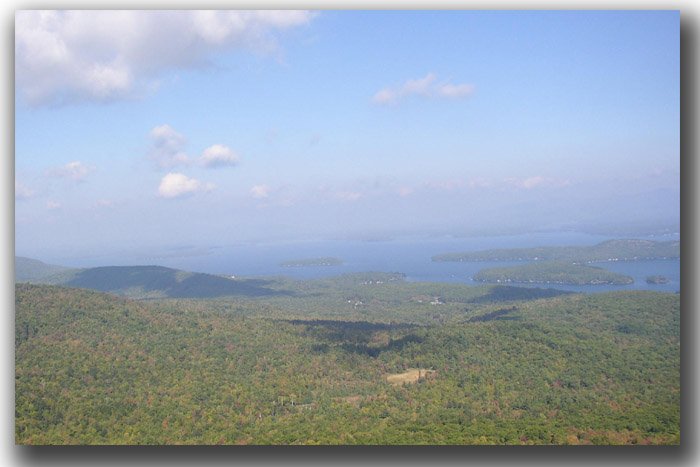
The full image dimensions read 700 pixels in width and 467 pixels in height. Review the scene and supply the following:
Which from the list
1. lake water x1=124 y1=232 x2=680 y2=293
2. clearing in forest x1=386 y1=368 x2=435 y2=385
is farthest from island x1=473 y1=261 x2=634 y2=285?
clearing in forest x1=386 y1=368 x2=435 y2=385

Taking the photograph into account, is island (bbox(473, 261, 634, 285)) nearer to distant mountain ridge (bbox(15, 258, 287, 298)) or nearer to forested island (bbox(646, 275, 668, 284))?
forested island (bbox(646, 275, 668, 284))

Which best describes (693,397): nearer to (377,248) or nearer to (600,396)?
(600,396)

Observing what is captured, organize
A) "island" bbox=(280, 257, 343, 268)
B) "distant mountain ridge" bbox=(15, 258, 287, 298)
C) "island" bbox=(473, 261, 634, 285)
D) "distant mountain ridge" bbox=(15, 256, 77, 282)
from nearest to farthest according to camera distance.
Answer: "distant mountain ridge" bbox=(15, 258, 287, 298)
"distant mountain ridge" bbox=(15, 256, 77, 282)
"island" bbox=(473, 261, 634, 285)
"island" bbox=(280, 257, 343, 268)

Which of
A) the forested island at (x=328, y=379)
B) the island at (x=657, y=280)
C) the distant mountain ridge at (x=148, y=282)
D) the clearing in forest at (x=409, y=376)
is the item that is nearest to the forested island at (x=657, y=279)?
the island at (x=657, y=280)

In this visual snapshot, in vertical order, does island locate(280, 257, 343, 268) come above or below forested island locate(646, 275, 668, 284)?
above

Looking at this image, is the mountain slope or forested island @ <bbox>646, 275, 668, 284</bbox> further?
the mountain slope

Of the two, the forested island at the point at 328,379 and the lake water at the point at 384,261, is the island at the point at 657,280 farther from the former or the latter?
the forested island at the point at 328,379
